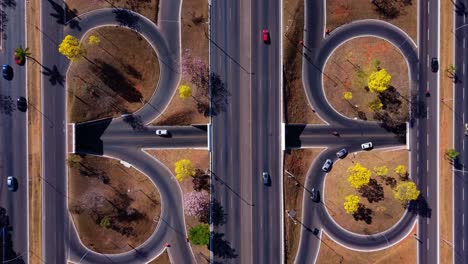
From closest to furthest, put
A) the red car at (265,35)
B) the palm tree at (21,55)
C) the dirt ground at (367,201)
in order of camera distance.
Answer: the palm tree at (21,55) → the red car at (265,35) → the dirt ground at (367,201)

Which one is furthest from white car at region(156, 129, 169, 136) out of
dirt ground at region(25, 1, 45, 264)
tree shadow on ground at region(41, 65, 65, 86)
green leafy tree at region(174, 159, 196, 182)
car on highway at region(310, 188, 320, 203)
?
car on highway at region(310, 188, 320, 203)

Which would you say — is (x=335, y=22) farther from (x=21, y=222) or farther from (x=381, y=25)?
(x=21, y=222)

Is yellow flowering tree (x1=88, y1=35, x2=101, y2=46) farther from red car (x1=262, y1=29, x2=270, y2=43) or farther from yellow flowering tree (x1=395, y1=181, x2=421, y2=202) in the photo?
yellow flowering tree (x1=395, y1=181, x2=421, y2=202)

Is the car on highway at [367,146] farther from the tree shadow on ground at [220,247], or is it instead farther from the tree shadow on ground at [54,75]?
the tree shadow on ground at [54,75]

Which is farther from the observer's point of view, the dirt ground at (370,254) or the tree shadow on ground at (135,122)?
the dirt ground at (370,254)

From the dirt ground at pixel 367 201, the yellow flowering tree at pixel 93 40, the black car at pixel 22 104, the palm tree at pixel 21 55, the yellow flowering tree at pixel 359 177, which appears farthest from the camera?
the dirt ground at pixel 367 201

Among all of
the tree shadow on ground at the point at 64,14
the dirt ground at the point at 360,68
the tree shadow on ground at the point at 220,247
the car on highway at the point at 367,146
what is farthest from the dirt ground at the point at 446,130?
the tree shadow on ground at the point at 64,14

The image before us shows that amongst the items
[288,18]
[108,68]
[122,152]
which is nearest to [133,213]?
[122,152]
